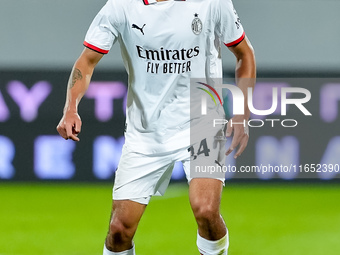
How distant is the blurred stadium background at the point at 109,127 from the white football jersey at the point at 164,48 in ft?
9.33

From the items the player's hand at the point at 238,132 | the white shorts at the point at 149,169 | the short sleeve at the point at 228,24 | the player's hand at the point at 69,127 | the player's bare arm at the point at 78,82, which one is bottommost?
the white shorts at the point at 149,169

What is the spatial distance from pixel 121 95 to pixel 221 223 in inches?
174

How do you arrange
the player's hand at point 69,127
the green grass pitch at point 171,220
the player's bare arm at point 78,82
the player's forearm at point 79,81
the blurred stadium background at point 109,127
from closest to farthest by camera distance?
the player's hand at point 69,127, the player's bare arm at point 78,82, the player's forearm at point 79,81, the green grass pitch at point 171,220, the blurred stadium background at point 109,127

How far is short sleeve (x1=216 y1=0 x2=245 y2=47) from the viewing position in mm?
4312

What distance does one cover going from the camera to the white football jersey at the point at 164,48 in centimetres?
426

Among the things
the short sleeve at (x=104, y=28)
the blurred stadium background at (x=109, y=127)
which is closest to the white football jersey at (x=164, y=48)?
the short sleeve at (x=104, y=28)

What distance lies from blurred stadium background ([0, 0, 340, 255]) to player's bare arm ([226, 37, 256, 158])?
2906 millimetres

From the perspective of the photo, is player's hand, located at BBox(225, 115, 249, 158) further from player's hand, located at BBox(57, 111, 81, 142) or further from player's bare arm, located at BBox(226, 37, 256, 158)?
player's hand, located at BBox(57, 111, 81, 142)

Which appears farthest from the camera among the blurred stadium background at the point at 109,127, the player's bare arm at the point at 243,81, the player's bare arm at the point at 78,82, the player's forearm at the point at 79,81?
the blurred stadium background at the point at 109,127

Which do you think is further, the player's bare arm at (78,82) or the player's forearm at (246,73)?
the player's forearm at (246,73)

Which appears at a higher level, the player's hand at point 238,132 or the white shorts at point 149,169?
the player's hand at point 238,132

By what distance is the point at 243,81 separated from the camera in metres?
4.40

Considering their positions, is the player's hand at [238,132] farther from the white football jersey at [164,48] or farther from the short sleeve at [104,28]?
the short sleeve at [104,28]

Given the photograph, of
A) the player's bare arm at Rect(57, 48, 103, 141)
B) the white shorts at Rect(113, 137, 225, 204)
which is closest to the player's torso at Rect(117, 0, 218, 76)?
the player's bare arm at Rect(57, 48, 103, 141)
